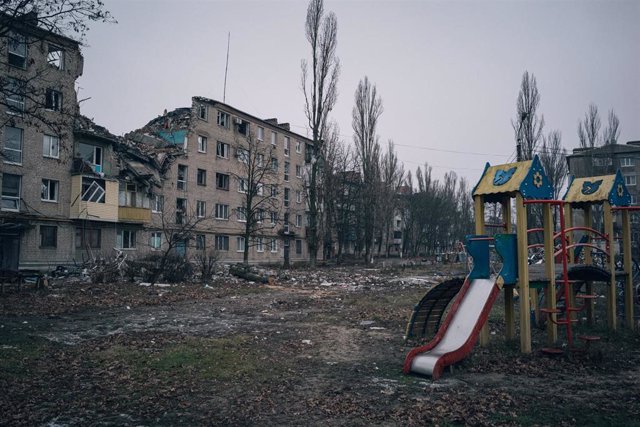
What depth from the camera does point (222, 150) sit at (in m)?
41.2

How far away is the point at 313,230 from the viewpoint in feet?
122

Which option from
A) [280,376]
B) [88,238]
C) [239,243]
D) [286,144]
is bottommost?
[280,376]

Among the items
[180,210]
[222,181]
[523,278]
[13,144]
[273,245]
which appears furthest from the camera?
[273,245]

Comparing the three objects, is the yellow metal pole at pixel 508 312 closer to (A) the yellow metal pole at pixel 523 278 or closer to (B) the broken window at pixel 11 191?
(A) the yellow metal pole at pixel 523 278

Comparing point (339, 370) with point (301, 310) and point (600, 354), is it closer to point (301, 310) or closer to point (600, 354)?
point (600, 354)

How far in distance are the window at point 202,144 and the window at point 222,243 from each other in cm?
778

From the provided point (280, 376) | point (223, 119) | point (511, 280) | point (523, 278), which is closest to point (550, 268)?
point (523, 278)

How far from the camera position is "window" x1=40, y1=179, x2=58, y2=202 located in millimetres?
28016

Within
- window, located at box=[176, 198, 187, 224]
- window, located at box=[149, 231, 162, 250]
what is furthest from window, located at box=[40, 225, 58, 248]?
window, located at box=[176, 198, 187, 224]

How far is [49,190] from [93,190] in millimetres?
2560

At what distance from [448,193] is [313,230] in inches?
1664

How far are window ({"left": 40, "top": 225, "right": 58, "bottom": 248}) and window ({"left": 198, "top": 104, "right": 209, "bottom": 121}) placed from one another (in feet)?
50.2

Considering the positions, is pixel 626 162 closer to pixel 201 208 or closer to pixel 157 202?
pixel 201 208

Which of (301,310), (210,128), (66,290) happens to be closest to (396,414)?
(301,310)
